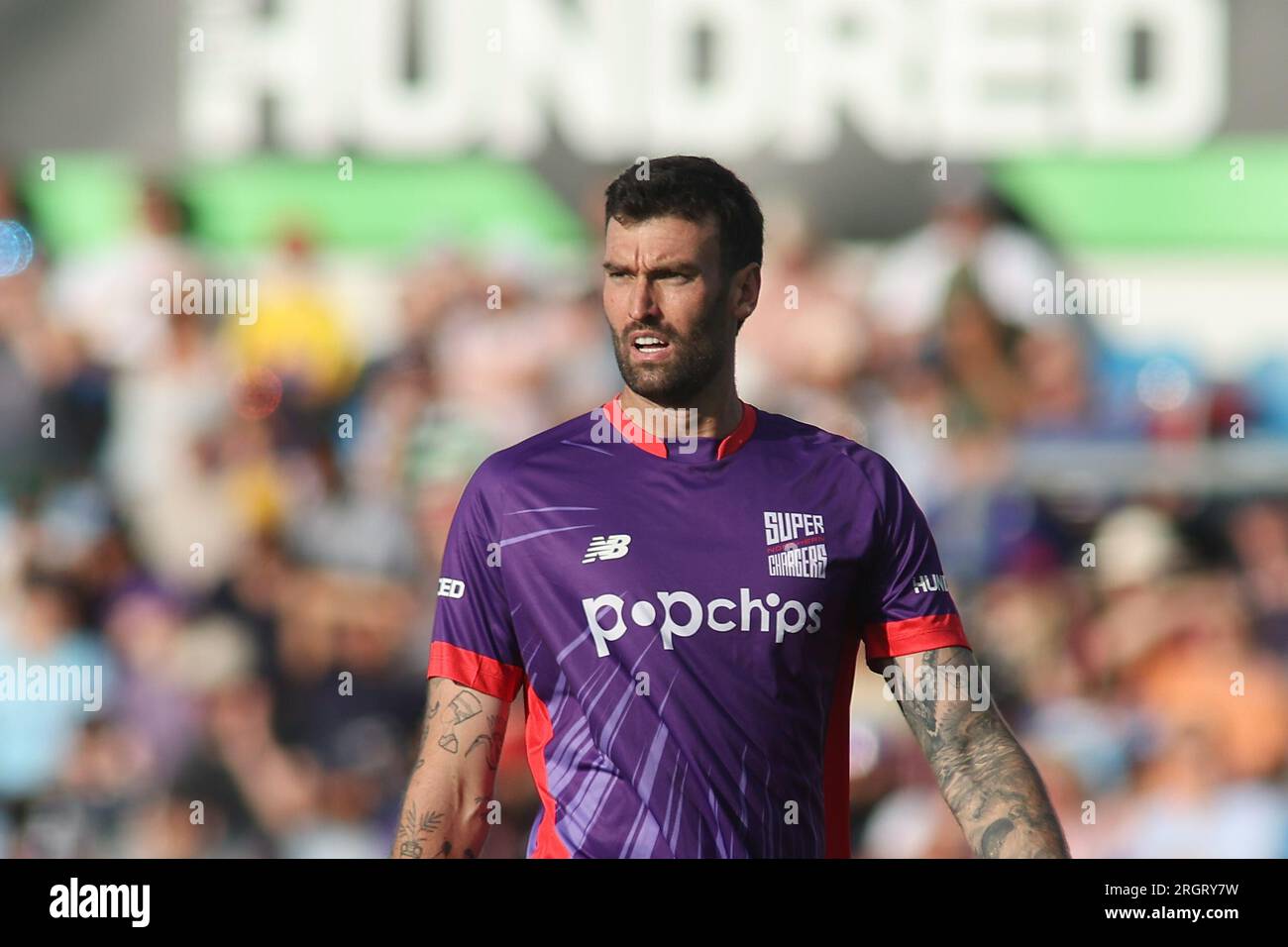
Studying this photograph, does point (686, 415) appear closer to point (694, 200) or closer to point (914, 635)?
point (694, 200)

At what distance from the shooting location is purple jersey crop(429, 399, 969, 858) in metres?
3.27

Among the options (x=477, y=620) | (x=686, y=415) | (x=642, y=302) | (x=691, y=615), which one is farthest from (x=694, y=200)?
(x=477, y=620)

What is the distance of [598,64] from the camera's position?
930 centimetres

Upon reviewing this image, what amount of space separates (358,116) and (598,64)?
4.34ft

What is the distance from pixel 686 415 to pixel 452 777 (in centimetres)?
86

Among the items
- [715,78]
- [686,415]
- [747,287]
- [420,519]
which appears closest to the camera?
[686,415]

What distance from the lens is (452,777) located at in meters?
3.30

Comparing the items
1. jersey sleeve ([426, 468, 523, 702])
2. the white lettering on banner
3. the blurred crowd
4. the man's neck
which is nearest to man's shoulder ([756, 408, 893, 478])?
the man's neck

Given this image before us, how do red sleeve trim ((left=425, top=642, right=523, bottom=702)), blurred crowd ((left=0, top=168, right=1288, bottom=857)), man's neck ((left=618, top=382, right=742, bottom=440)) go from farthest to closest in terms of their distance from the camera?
blurred crowd ((left=0, top=168, right=1288, bottom=857)), man's neck ((left=618, top=382, right=742, bottom=440)), red sleeve trim ((left=425, top=642, right=523, bottom=702))

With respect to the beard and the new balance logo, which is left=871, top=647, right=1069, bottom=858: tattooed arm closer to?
the new balance logo

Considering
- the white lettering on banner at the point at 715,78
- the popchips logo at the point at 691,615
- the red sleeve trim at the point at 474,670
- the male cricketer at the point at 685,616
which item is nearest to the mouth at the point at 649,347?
the male cricketer at the point at 685,616

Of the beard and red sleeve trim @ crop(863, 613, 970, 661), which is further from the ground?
A: the beard
